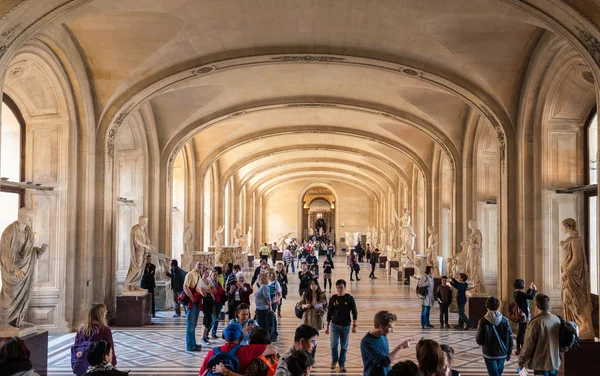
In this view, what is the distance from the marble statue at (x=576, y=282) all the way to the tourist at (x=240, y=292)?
14.1ft

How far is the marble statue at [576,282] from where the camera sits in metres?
8.02

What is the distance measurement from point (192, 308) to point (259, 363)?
543 centimetres

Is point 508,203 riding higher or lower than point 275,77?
lower

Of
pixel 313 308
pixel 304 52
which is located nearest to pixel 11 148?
pixel 304 52

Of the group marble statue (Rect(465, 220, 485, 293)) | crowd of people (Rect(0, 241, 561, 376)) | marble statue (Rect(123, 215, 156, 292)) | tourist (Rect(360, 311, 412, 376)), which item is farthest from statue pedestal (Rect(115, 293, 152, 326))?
tourist (Rect(360, 311, 412, 376))

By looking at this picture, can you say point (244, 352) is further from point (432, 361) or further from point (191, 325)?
point (191, 325)

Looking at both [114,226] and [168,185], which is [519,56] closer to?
[114,226]

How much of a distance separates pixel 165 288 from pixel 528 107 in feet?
29.6

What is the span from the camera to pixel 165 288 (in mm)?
14797

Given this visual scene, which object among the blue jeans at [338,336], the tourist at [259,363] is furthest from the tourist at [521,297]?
the tourist at [259,363]

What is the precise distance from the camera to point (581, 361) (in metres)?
7.31

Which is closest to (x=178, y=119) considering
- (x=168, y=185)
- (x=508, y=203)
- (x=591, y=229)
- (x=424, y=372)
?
(x=168, y=185)

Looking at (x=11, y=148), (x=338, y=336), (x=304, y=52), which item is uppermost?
(x=304, y=52)

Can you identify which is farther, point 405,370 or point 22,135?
point 22,135
